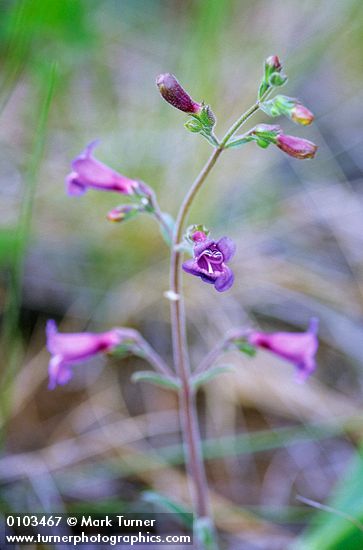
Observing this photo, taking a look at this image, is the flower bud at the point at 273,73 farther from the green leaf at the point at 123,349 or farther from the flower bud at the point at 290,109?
the green leaf at the point at 123,349

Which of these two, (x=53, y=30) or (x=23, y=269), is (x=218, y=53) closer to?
(x=53, y=30)

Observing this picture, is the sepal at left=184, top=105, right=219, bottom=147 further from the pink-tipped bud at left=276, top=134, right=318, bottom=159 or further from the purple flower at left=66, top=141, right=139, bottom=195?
the purple flower at left=66, top=141, right=139, bottom=195

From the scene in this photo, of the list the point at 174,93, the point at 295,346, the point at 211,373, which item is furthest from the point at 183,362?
the point at 174,93

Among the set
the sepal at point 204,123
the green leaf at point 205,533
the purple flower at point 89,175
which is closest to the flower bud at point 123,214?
the purple flower at point 89,175

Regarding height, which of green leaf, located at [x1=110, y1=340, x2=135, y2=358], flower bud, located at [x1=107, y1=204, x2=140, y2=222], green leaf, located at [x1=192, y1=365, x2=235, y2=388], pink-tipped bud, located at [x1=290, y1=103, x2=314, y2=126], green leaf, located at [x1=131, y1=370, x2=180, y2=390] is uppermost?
flower bud, located at [x1=107, y1=204, x2=140, y2=222]

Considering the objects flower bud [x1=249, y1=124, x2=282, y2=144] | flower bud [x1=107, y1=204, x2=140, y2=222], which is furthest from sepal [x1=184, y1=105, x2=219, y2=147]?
flower bud [x1=107, y1=204, x2=140, y2=222]
